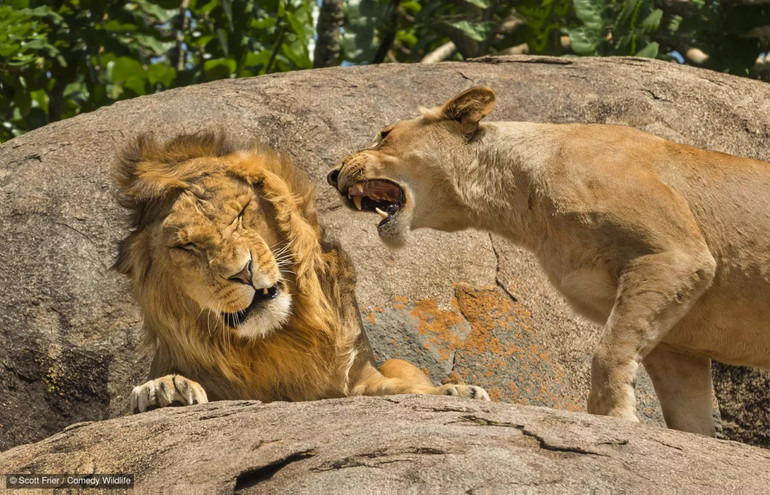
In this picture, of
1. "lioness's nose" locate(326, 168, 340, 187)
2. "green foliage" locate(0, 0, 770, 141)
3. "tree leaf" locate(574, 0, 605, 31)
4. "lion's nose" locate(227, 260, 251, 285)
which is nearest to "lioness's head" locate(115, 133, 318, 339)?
"lion's nose" locate(227, 260, 251, 285)

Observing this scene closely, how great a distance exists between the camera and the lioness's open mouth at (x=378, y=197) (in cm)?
488

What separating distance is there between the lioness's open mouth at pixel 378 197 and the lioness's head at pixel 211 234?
0.74ft

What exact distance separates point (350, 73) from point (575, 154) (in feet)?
7.63

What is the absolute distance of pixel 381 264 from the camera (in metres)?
5.80

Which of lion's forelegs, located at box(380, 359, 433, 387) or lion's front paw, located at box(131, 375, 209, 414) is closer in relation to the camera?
lion's front paw, located at box(131, 375, 209, 414)

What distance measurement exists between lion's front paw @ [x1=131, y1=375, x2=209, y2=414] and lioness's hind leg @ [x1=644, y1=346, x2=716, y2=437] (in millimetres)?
1791

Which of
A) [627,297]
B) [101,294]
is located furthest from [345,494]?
[101,294]

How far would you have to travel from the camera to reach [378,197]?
5.02 m

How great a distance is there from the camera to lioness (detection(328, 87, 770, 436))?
4.07 metres

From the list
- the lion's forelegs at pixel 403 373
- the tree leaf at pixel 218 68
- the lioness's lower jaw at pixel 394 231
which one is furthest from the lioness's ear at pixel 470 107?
the tree leaf at pixel 218 68

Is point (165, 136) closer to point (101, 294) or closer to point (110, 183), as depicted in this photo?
point (110, 183)

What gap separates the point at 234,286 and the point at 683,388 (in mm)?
1811

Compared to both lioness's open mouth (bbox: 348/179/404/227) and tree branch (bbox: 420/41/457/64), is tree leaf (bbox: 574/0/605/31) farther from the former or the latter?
lioness's open mouth (bbox: 348/179/404/227)

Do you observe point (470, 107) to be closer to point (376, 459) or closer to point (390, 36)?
point (376, 459)
